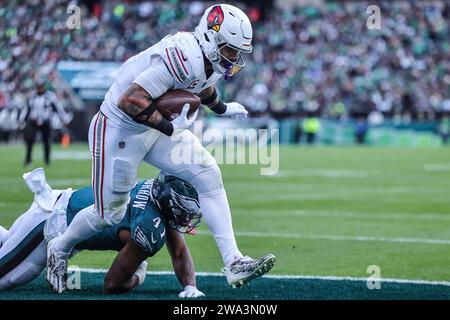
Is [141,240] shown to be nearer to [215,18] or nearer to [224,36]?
[224,36]

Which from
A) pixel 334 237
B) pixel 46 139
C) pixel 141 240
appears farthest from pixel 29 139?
pixel 141 240

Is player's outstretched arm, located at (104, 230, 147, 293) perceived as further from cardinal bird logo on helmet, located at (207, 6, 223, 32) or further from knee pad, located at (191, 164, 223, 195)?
cardinal bird logo on helmet, located at (207, 6, 223, 32)

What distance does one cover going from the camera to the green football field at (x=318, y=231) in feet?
21.8

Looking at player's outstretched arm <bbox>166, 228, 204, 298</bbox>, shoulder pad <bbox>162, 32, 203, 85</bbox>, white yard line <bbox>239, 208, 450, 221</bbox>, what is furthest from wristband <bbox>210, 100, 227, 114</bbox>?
white yard line <bbox>239, 208, 450, 221</bbox>

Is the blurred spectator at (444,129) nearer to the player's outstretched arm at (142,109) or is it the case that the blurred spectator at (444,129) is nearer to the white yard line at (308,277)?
the white yard line at (308,277)

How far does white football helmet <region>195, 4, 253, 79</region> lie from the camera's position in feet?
21.1

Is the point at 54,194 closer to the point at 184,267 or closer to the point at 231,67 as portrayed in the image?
the point at 184,267

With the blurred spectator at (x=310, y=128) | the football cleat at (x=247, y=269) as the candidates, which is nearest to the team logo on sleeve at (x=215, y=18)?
the football cleat at (x=247, y=269)

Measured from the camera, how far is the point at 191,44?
649 cm

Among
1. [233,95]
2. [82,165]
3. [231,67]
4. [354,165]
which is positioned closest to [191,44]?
[231,67]

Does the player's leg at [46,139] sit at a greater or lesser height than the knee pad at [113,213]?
lesser

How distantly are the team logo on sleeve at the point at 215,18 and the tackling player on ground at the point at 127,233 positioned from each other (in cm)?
101

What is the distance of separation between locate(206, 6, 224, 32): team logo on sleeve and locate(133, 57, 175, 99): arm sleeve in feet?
1.35

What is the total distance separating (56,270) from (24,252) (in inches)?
10.9
